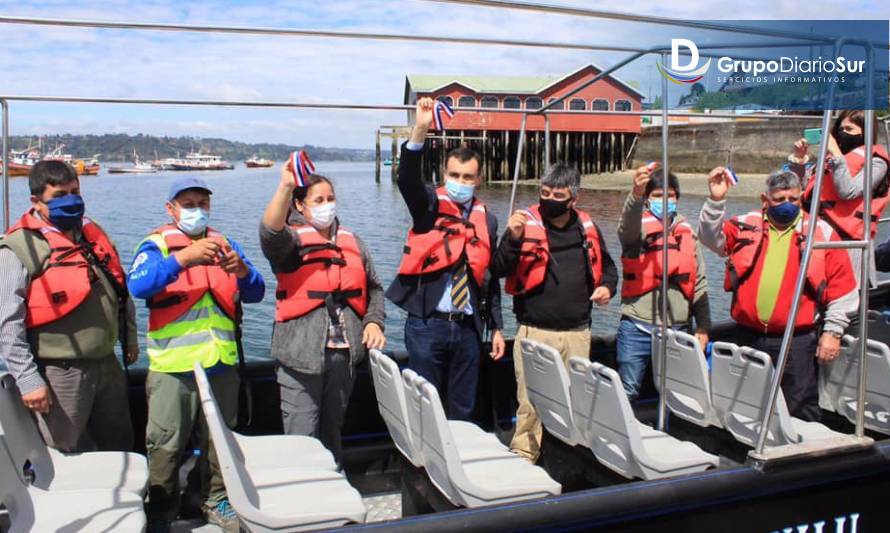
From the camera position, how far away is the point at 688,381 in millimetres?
3527

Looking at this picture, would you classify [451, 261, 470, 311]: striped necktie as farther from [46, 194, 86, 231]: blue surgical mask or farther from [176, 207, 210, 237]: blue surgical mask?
[46, 194, 86, 231]: blue surgical mask

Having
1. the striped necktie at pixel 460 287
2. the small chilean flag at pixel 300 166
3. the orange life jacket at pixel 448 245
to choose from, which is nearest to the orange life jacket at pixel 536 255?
the orange life jacket at pixel 448 245

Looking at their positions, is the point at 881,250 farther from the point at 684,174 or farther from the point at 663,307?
the point at 684,174

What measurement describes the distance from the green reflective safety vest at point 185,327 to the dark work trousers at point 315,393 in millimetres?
282

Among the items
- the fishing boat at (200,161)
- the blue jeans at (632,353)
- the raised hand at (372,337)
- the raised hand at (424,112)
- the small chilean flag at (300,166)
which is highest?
the raised hand at (424,112)

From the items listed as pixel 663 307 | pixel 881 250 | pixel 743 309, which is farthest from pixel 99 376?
pixel 881 250

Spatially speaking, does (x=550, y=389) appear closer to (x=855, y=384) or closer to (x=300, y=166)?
(x=300, y=166)

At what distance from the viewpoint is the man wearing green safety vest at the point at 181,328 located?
2926mm

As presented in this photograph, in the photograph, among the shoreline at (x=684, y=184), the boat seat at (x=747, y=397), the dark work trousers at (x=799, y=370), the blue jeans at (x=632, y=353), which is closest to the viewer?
the boat seat at (x=747, y=397)

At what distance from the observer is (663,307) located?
10.2 feet

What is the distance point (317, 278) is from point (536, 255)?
1.04 m

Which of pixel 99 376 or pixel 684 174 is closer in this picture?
pixel 99 376

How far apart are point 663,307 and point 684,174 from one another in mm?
28644

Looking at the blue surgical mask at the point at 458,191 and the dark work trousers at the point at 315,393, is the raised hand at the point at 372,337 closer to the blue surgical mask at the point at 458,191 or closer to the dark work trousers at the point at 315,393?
the dark work trousers at the point at 315,393
